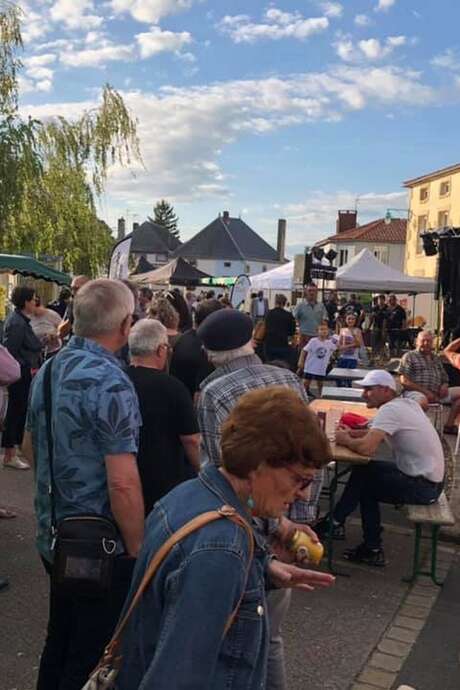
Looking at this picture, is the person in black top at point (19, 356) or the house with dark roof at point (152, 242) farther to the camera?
the house with dark roof at point (152, 242)

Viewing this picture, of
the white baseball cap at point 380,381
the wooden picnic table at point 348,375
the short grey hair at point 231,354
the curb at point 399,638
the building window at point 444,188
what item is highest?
the building window at point 444,188

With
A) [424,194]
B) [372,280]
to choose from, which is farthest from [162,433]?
[424,194]

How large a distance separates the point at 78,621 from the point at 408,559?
3.47 m

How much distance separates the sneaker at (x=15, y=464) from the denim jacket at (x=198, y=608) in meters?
5.61

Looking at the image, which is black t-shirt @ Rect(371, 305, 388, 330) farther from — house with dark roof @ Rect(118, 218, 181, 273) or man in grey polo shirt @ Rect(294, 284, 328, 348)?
house with dark roof @ Rect(118, 218, 181, 273)

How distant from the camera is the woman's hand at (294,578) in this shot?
6.02 ft

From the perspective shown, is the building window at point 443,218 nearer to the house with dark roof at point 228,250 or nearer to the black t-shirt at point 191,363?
the house with dark roof at point 228,250

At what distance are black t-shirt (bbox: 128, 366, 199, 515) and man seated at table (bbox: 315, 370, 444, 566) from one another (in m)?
2.07

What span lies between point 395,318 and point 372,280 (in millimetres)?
2809

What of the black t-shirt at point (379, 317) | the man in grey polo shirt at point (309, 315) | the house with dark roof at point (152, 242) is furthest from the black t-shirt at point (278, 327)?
the house with dark roof at point (152, 242)

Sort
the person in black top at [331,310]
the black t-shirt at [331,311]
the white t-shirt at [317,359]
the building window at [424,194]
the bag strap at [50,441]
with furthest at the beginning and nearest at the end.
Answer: the building window at [424,194] → the black t-shirt at [331,311] → the person in black top at [331,310] → the white t-shirt at [317,359] → the bag strap at [50,441]

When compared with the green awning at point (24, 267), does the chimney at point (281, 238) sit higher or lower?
higher

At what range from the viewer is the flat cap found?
320 cm

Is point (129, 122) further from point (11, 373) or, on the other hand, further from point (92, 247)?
point (11, 373)
